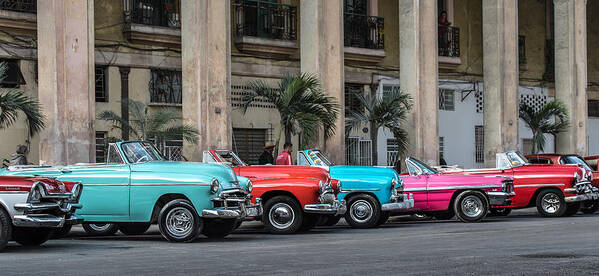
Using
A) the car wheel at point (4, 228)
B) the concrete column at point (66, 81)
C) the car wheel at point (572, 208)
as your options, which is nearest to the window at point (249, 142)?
the concrete column at point (66, 81)

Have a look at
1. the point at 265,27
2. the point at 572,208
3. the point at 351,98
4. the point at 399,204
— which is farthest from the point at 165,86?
the point at 572,208

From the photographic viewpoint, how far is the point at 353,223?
17.3 metres

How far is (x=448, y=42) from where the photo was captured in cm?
3262

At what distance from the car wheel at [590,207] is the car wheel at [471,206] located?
427 cm

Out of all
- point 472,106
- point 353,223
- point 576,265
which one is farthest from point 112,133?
point 576,265

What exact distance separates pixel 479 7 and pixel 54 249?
25.0m

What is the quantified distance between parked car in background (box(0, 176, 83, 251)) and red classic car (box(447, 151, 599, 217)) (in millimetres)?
10096

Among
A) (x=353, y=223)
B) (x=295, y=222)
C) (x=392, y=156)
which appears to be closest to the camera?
(x=295, y=222)

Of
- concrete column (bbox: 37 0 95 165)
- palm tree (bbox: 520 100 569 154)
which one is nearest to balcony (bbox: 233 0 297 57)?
concrete column (bbox: 37 0 95 165)

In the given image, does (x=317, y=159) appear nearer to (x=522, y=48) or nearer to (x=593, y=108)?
(x=522, y=48)

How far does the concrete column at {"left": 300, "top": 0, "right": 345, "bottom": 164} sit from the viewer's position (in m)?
24.2

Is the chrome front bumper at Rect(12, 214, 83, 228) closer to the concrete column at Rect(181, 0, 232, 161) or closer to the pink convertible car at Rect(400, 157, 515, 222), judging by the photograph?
the pink convertible car at Rect(400, 157, 515, 222)

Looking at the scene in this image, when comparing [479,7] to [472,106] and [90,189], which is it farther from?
[90,189]

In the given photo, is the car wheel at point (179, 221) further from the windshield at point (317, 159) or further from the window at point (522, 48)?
the window at point (522, 48)
